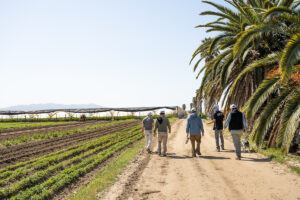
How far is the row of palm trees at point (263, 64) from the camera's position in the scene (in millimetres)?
7190

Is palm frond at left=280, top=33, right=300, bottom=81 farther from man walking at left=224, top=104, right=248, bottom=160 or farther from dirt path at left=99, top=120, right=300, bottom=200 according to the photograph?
dirt path at left=99, top=120, right=300, bottom=200

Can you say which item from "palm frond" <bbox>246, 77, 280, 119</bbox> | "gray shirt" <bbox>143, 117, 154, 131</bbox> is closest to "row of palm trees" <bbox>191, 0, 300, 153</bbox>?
"palm frond" <bbox>246, 77, 280, 119</bbox>

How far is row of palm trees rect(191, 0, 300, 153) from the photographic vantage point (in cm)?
719

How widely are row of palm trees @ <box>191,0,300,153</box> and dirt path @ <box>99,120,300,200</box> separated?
1234 millimetres

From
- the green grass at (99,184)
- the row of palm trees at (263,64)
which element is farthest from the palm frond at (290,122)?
the green grass at (99,184)

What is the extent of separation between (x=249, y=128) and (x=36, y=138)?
1801 centimetres

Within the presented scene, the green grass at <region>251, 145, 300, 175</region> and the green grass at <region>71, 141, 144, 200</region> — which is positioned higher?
the green grass at <region>251, 145, 300, 175</region>

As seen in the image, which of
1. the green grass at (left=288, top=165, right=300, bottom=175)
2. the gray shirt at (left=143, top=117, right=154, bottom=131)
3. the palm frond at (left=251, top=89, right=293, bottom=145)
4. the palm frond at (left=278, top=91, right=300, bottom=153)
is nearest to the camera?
the green grass at (left=288, top=165, right=300, bottom=175)

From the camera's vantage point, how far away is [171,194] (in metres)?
5.17

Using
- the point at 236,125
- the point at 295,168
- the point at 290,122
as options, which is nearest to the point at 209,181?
the point at 295,168

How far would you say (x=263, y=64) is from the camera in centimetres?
873

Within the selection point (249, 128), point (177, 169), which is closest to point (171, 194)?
point (177, 169)

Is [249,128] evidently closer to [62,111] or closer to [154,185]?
[154,185]

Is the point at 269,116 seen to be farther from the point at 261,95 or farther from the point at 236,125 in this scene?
the point at 236,125
